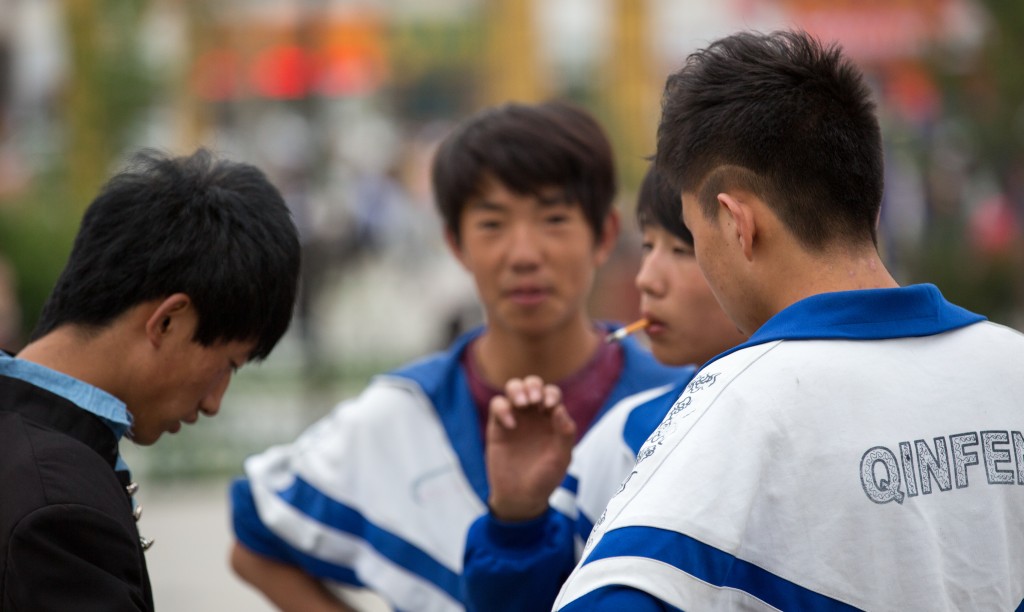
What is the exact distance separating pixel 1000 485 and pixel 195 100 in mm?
12862

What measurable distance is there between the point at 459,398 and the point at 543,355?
0.21 m

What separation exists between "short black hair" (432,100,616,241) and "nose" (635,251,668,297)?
54 cm

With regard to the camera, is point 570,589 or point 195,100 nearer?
point 570,589

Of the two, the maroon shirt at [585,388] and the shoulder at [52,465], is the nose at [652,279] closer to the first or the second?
the maroon shirt at [585,388]

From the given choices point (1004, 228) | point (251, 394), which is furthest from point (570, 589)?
point (1004, 228)

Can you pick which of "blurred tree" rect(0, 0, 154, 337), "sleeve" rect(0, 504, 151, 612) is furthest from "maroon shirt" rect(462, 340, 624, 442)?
"blurred tree" rect(0, 0, 154, 337)

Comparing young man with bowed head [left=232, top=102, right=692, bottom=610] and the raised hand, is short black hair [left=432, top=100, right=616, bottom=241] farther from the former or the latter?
the raised hand

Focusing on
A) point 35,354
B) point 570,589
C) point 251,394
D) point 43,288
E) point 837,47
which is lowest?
point 251,394

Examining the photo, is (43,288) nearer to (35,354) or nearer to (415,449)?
(415,449)

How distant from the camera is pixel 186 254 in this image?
202cm

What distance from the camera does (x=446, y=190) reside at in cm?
304

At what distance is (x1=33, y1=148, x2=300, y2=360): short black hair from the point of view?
1992mm

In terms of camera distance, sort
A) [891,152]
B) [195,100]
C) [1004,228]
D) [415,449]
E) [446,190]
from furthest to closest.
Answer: [195,100], [891,152], [1004,228], [446,190], [415,449]

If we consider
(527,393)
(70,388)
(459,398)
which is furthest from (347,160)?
(70,388)
